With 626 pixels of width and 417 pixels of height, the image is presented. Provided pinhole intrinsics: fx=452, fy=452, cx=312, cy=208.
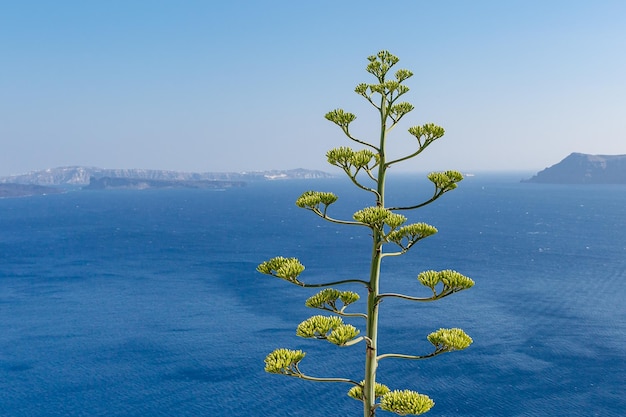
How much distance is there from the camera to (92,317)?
75.1m

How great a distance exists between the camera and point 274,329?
→ 6894cm

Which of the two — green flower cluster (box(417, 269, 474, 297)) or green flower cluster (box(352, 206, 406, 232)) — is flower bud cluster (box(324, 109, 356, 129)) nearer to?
green flower cluster (box(352, 206, 406, 232))

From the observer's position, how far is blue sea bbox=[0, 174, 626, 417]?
5031 centimetres

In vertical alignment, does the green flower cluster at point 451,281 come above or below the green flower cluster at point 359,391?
above

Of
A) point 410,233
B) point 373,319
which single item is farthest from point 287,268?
point 410,233

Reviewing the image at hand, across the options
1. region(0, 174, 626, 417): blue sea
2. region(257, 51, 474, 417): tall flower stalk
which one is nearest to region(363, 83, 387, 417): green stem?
region(257, 51, 474, 417): tall flower stalk

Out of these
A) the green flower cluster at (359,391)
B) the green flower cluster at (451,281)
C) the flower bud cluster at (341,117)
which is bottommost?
the green flower cluster at (359,391)

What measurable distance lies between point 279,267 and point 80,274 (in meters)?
104

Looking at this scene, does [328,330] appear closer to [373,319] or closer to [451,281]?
[373,319]

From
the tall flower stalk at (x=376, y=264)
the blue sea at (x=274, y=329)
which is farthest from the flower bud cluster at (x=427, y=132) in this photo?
the blue sea at (x=274, y=329)

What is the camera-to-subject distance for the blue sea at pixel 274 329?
5031cm

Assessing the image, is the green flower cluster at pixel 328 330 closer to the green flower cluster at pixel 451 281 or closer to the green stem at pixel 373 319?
the green stem at pixel 373 319

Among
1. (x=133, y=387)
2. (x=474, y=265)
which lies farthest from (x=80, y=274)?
(x=474, y=265)

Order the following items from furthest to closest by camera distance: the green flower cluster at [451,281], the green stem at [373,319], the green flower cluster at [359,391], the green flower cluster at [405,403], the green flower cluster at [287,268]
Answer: the green flower cluster at [287,268]
the green flower cluster at [359,391]
the green flower cluster at [451,281]
the green stem at [373,319]
the green flower cluster at [405,403]
